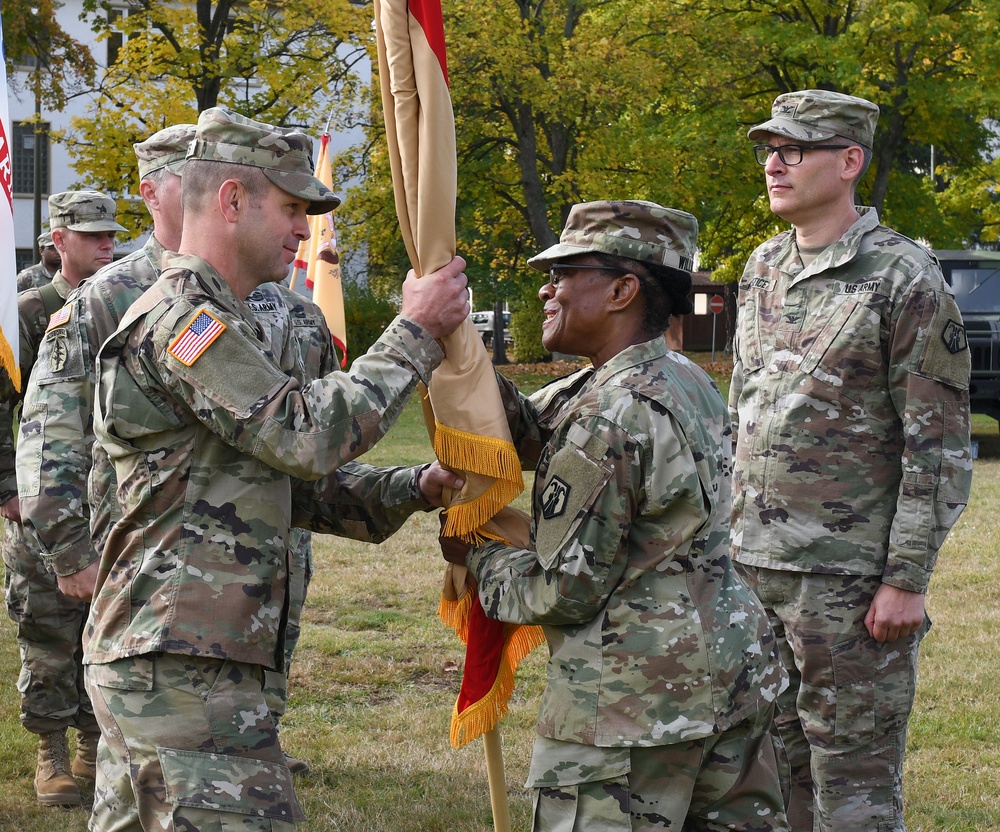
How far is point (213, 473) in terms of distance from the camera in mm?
2809

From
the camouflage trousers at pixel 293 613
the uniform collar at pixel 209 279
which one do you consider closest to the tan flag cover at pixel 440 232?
the uniform collar at pixel 209 279

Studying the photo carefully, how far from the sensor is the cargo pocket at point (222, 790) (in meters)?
2.68

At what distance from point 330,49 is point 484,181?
657 cm

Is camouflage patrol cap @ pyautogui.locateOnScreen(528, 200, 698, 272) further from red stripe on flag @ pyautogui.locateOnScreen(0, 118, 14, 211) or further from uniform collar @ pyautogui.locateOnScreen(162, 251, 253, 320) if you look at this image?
red stripe on flag @ pyautogui.locateOnScreen(0, 118, 14, 211)

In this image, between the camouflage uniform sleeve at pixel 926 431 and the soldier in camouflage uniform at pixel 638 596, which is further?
the camouflage uniform sleeve at pixel 926 431

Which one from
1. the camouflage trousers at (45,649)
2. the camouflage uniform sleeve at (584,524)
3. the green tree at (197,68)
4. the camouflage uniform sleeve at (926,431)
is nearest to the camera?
the camouflage uniform sleeve at (584,524)

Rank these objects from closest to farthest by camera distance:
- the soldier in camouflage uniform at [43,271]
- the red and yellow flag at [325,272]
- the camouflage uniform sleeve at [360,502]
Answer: the camouflage uniform sleeve at [360,502] → the soldier in camouflage uniform at [43,271] → the red and yellow flag at [325,272]

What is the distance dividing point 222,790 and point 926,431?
2.37 meters

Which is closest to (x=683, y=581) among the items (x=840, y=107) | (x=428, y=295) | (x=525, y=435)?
(x=525, y=435)

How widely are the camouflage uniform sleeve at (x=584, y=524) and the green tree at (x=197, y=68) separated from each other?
55.6 feet

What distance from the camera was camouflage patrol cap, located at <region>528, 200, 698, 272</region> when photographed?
300 cm

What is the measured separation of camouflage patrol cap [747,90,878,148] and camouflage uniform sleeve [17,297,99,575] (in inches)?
97.1

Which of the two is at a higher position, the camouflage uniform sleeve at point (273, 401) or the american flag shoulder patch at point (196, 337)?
the american flag shoulder patch at point (196, 337)

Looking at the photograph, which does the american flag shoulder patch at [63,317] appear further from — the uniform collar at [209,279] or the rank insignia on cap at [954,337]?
the rank insignia on cap at [954,337]
